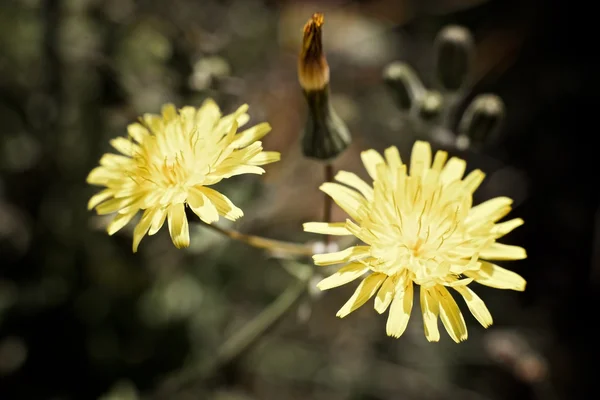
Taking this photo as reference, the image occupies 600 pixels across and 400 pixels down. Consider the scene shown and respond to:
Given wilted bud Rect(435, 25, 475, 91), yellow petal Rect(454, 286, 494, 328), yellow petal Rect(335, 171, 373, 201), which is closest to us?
yellow petal Rect(454, 286, 494, 328)

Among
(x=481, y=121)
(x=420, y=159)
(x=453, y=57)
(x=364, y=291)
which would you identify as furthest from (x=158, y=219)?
(x=453, y=57)

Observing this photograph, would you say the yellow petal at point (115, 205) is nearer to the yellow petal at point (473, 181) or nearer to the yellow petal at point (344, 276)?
the yellow petal at point (344, 276)

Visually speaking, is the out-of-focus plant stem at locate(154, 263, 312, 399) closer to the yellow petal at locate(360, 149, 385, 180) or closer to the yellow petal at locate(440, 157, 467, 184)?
the yellow petal at locate(360, 149, 385, 180)

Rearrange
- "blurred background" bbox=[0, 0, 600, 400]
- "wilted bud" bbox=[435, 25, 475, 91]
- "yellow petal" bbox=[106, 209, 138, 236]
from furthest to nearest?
1. "blurred background" bbox=[0, 0, 600, 400]
2. "wilted bud" bbox=[435, 25, 475, 91]
3. "yellow petal" bbox=[106, 209, 138, 236]

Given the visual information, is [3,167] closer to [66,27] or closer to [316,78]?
[66,27]

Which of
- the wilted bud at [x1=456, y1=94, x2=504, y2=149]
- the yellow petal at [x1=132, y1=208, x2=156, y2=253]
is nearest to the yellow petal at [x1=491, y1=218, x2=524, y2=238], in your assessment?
the wilted bud at [x1=456, y1=94, x2=504, y2=149]

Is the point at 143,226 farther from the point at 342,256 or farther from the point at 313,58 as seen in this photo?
the point at 313,58
